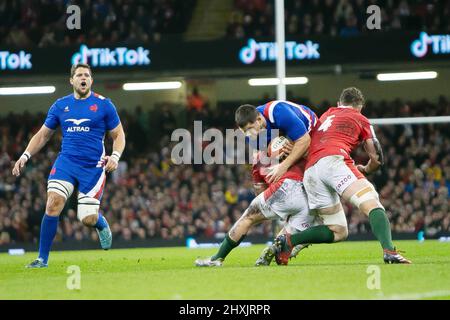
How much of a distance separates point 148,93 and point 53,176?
14.3 metres

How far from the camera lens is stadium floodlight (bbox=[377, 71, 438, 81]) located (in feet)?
69.8

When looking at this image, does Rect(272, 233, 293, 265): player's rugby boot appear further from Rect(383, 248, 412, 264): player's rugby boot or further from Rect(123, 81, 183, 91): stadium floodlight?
Rect(123, 81, 183, 91): stadium floodlight

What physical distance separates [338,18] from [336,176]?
469 inches

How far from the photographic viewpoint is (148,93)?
24109 millimetres

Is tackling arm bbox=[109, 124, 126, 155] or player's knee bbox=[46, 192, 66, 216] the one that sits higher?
tackling arm bbox=[109, 124, 126, 155]

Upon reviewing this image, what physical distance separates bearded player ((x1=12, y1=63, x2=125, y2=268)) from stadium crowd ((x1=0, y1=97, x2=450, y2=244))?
9.04 meters

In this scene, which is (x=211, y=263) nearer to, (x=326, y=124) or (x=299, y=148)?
(x=299, y=148)

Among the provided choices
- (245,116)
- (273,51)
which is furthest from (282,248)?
(273,51)

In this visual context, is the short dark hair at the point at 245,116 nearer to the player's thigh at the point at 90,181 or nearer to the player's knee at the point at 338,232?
the player's knee at the point at 338,232

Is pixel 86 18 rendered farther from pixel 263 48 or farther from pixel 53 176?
pixel 53 176

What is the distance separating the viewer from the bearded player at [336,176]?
8.81 metres

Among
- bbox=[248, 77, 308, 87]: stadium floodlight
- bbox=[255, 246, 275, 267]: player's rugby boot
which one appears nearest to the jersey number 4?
bbox=[255, 246, 275, 267]: player's rugby boot

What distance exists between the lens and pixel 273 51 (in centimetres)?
Result: 2003

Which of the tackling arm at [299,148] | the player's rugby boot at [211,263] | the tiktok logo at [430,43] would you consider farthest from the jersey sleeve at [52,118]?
the tiktok logo at [430,43]
